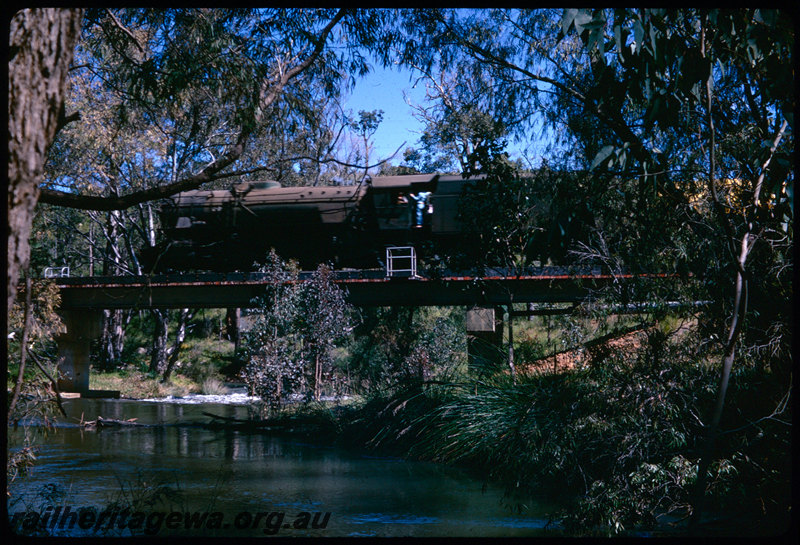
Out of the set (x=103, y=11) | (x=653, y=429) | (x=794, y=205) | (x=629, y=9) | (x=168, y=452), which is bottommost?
(x=168, y=452)

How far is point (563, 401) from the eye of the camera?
669cm

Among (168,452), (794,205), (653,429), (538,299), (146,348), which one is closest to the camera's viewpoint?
(794,205)

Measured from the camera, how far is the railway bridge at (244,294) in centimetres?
1485

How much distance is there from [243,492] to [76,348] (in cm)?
1533

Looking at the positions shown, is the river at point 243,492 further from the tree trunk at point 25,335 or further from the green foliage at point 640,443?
the tree trunk at point 25,335

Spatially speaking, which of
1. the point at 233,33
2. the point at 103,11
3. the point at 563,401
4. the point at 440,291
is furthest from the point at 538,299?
the point at 103,11

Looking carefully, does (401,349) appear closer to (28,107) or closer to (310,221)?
(310,221)

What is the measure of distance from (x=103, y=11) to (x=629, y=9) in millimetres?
4967

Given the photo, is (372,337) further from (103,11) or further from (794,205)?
(794,205)

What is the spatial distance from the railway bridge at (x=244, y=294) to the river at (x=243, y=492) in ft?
12.8

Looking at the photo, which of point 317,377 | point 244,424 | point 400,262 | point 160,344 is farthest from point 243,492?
point 160,344

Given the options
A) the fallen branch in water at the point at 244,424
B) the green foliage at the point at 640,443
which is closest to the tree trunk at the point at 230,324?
the fallen branch in water at the point at 244,424

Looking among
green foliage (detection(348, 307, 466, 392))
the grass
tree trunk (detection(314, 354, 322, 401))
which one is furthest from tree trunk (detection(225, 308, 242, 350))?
tree trunk (detection(314, 354, 322, 401))

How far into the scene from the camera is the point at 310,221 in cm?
1614
